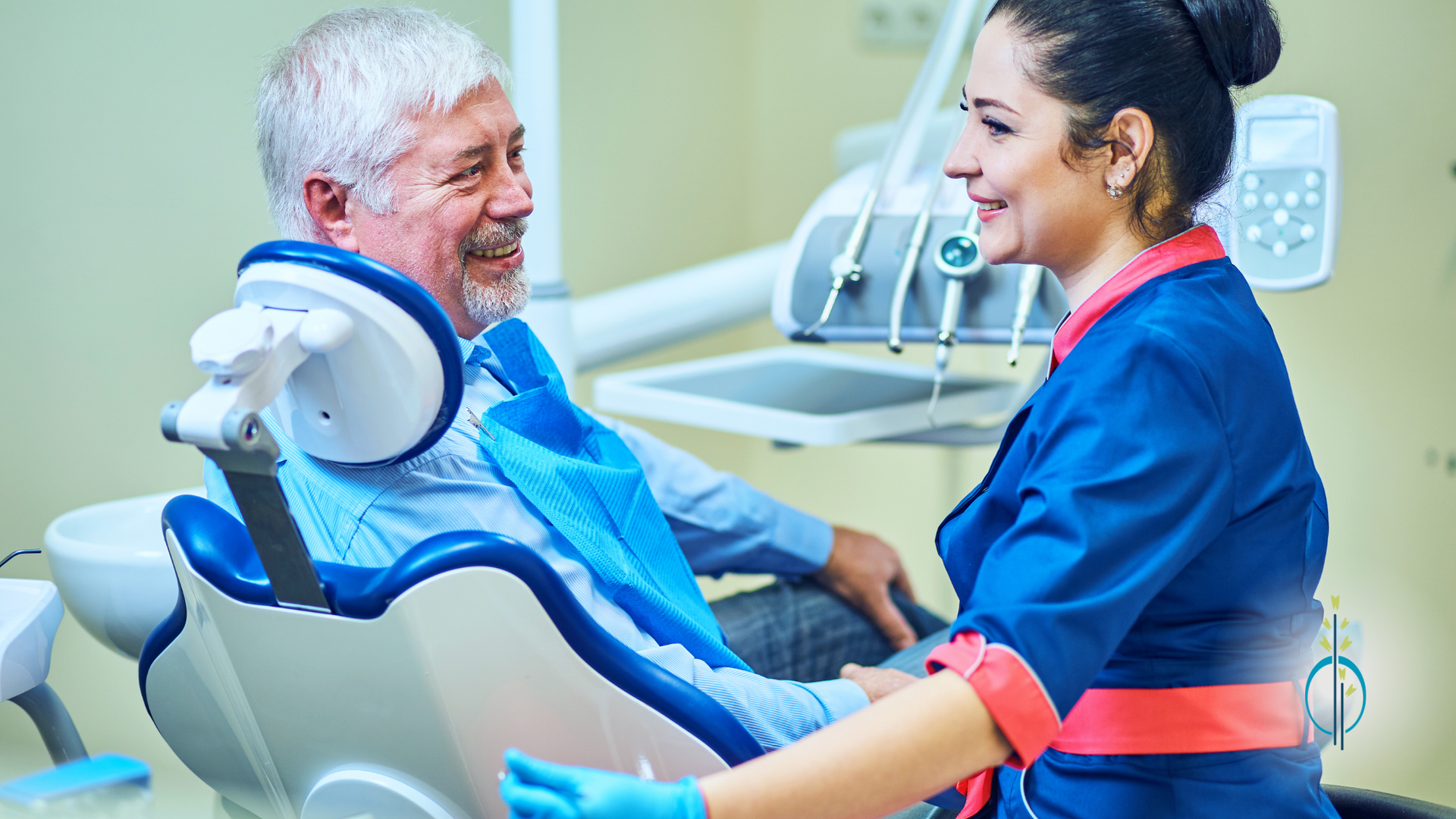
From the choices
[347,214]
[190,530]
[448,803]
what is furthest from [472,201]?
[448,803]

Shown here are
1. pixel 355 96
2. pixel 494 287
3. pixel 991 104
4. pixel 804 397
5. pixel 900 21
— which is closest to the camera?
pixel 991 104

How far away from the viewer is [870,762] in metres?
0.68

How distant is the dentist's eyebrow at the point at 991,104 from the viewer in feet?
2.87

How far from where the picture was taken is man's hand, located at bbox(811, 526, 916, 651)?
Result: 5.31ft

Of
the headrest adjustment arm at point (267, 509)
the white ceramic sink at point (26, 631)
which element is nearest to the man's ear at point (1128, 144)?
the headrest adjustment arm at point (267, 509)

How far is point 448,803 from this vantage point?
0.89 metres

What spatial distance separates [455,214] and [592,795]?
2.06 ft

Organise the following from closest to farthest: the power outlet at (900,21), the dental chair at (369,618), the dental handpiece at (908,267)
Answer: the dental chair at (369,618), the dental handpiece at (908,267), the power outlet at (900,21)

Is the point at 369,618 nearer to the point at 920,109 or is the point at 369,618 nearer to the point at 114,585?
the point at 114,585

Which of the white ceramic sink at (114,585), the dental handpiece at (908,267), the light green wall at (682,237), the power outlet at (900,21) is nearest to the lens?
the white ceramic sink at (114,585)

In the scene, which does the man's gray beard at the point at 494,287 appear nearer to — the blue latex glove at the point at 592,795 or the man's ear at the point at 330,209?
the man's ear at the point at 330,209

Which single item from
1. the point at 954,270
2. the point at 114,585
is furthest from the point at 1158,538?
the point at 114,585

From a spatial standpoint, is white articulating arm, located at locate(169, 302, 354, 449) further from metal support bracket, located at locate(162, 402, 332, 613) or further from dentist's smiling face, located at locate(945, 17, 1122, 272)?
dentist's smiling face, located at locate(945, 17, 1122, 272)

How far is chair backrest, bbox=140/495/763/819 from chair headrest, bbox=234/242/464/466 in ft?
0.30
